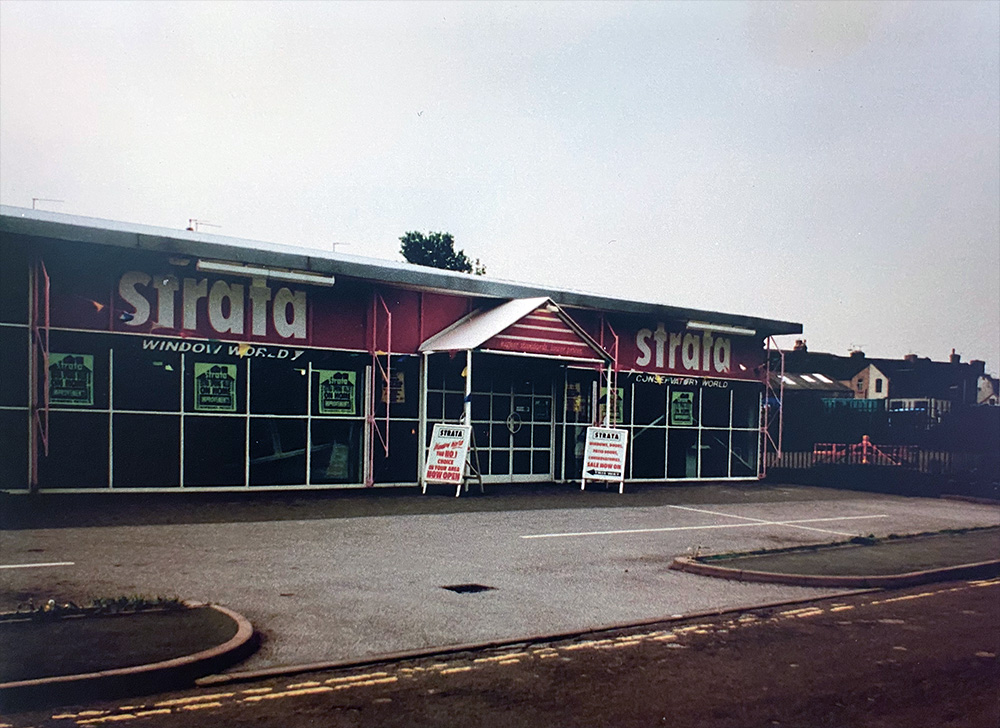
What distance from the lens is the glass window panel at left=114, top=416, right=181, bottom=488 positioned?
16.6 meters

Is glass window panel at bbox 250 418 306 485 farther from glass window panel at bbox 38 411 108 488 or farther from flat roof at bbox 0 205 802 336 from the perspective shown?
flat roof at bbox 0 205 802 336

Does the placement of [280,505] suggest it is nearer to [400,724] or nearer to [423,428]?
[423,428]

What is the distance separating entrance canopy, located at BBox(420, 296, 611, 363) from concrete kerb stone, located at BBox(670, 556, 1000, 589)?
26.9ft

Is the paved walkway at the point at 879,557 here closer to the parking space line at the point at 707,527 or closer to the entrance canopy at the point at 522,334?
the parking space line at the point at 707,527

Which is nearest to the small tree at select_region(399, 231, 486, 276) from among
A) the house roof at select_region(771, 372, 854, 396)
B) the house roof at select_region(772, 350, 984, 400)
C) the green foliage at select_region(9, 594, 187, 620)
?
the house roof at select_region(771, 372, 854, 396)

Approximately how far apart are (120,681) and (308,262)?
12690mm

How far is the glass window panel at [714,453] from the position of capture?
26.3 metres

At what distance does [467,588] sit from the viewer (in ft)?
32.4

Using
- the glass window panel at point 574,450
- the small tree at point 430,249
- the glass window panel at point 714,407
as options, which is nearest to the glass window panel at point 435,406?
the glass window panel at point 574,450

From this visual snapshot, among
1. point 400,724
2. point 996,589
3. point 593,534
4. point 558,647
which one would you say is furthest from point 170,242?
point 996,589

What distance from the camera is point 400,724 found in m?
5.41

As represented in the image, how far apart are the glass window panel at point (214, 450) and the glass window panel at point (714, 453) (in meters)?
14.2

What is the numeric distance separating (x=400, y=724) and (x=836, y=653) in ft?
13.4

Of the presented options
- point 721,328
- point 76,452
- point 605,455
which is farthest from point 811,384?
point 76,452
